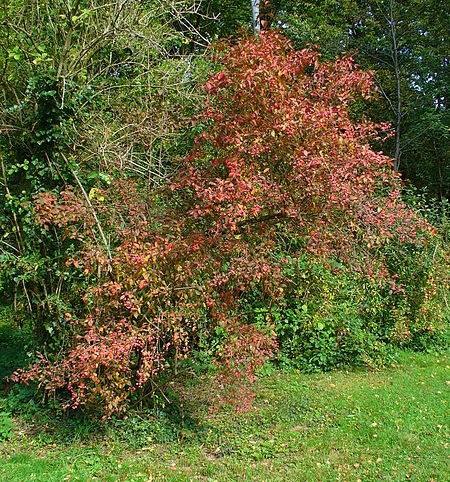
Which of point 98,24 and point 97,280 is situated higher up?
point 98,24

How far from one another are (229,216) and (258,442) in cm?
197

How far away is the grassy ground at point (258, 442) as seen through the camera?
3654mm

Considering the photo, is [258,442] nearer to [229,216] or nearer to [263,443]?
[263,443]

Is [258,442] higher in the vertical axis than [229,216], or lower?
lower

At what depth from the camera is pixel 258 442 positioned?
4145 mm

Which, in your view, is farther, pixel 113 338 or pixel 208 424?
pixel 208 424

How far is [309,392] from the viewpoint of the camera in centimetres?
525

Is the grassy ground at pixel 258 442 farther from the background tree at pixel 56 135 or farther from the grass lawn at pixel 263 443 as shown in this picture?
the background tree at pixel 56 135

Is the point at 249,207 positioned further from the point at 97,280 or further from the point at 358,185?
the point at 97,280

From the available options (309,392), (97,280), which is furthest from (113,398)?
(309,392)

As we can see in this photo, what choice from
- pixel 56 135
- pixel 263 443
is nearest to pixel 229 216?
pixel 56 135

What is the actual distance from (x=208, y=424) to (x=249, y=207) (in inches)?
80.9

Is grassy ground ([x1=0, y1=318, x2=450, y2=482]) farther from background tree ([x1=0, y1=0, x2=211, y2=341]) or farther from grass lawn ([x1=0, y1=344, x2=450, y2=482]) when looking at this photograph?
background tree ([x1=0, y1=0, x2=211, y2=341])

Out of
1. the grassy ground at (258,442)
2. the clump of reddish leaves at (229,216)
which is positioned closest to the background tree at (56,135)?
the clump of reddish leaves at (229,216)
